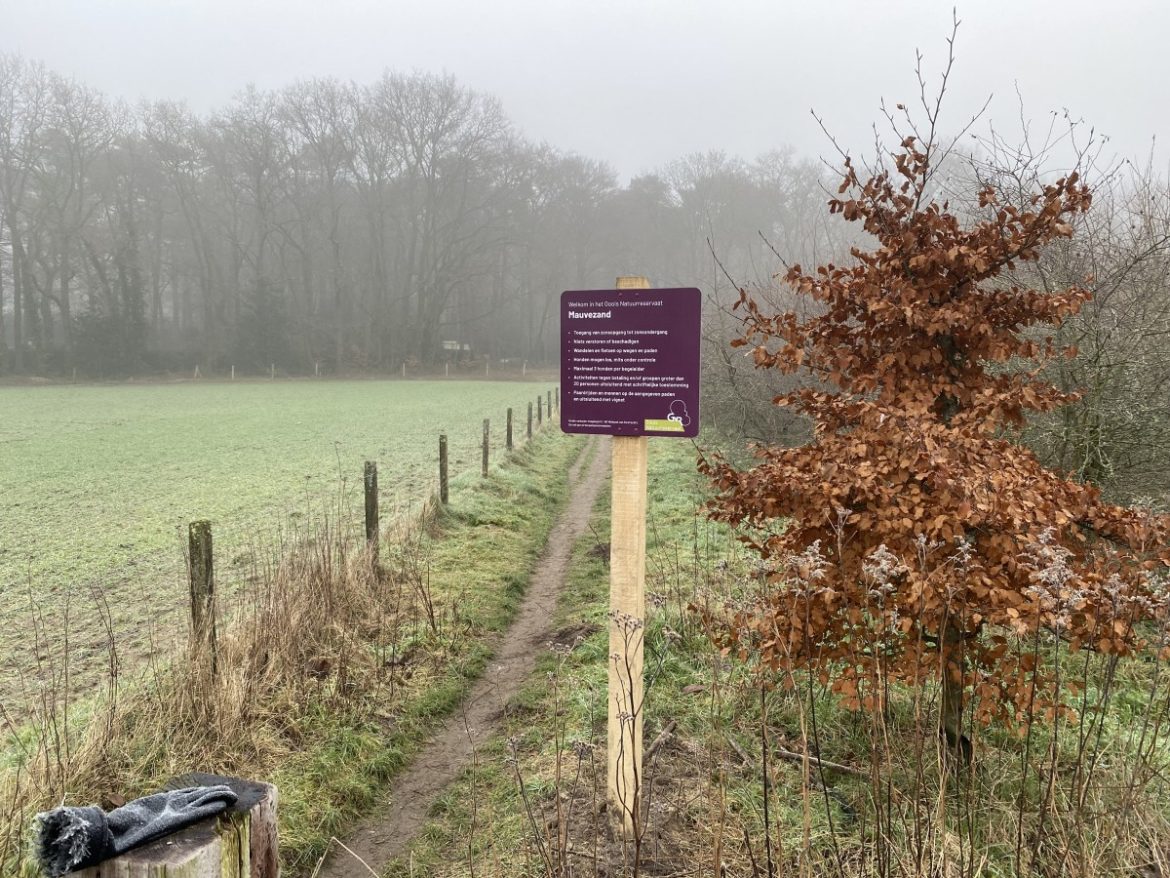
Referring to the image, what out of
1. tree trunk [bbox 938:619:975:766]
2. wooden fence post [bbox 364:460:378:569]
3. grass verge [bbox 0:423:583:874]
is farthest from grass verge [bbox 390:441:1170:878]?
wooden fence post [bbox 364:460:378:569]

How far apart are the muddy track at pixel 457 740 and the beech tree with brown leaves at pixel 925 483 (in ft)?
6.19

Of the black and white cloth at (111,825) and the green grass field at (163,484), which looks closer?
the black and white cloth at (111,825)

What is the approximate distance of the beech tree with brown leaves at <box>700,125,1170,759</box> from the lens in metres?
3.23

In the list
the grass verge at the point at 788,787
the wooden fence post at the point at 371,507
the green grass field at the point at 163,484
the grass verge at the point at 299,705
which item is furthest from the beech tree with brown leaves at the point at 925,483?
the wooden fence post at the point at 371,507

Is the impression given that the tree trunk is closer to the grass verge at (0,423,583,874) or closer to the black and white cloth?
the black and white cloth

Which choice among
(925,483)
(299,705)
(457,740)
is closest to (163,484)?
(299,705)

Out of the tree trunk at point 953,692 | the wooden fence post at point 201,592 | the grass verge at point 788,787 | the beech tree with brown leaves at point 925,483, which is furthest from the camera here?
the wooden fence post at point 201,592

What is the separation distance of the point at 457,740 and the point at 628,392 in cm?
306

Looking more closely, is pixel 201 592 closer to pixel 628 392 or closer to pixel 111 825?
pixel 628 392

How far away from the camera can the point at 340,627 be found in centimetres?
587

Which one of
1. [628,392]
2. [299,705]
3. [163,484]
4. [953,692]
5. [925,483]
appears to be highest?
[628,392]

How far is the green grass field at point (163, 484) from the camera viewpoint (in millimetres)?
7742

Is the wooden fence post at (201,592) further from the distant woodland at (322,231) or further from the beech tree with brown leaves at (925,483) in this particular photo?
the distant woodland at (322,231)

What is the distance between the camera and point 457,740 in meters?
5.19
